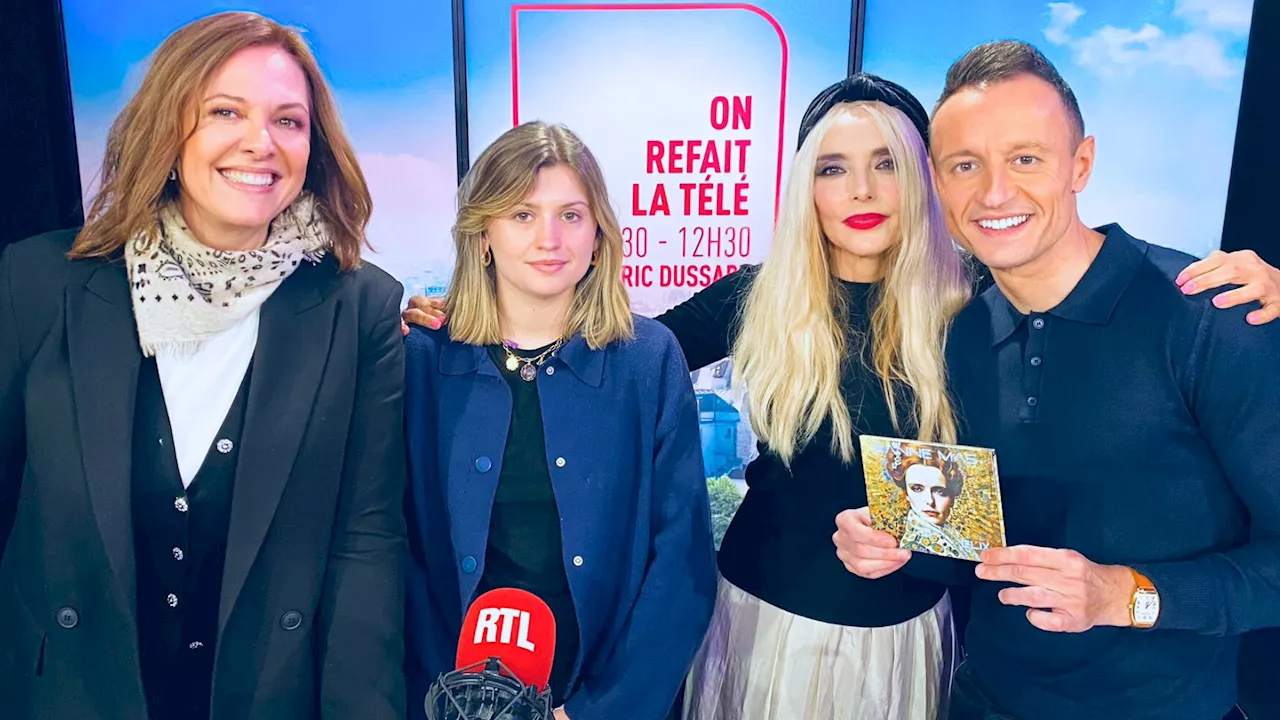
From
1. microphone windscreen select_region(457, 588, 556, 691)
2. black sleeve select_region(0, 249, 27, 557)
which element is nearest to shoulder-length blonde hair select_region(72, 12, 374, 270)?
black sleeve select_region(0, 249, 27, 557)

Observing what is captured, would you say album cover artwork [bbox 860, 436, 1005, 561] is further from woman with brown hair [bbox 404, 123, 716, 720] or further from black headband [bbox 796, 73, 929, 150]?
black headband [bbox 796, 73, 929, 150]

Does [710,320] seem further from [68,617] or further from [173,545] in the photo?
[68,617]

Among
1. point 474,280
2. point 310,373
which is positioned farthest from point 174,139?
point 474,280

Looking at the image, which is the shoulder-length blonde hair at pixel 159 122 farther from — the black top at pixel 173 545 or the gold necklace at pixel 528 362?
the gold necklace at pixel 528 362

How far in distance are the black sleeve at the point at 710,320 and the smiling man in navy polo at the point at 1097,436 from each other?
24.6 inches

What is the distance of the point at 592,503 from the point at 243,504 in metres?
0.64

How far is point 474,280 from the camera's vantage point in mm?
1819

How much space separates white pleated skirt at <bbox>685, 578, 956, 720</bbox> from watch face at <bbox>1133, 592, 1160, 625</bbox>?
1.72ft

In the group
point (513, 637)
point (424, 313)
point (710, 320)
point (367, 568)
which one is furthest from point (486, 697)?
point (710, 320)

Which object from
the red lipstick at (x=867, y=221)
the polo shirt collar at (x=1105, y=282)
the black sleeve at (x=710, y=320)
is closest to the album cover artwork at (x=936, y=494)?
the polo shirt collar at (x=1105, y=282)

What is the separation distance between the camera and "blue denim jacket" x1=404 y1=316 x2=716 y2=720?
5.52 feet

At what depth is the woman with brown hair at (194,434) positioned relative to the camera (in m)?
1.41

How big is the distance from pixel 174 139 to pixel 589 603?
45.7 inches

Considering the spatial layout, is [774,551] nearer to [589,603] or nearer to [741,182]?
[589,603]
